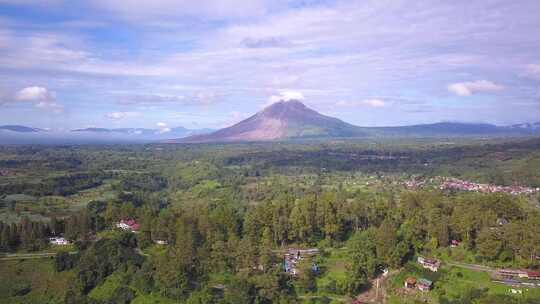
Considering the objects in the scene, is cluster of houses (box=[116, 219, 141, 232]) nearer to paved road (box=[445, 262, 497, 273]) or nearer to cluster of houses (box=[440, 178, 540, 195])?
paved road (box=[445, 262, 497, 273])

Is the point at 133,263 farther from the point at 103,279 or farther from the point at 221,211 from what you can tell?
the point at 221,211

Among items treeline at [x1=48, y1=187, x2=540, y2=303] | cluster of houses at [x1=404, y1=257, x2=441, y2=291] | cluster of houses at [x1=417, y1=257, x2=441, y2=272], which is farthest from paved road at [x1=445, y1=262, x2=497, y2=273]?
cluster of houses at [x1=404, y1=257, x2=441, y2=291]

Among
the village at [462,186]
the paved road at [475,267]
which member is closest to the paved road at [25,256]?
the paved road at [475,267]

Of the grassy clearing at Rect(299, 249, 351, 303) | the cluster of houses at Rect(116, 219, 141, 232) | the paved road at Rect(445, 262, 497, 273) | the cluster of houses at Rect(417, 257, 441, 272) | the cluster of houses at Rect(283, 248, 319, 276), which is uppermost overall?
the cluster of houses at Rect(116, 219, 141, 232)

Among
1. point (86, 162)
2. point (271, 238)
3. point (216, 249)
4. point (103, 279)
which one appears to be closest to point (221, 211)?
point (271, 238)

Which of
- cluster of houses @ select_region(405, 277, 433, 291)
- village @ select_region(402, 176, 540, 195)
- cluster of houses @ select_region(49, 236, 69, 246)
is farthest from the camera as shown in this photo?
village @ select_region(402, 176, 540, 195)

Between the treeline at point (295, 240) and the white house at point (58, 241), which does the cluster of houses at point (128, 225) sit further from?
the white house at point (58, 241)

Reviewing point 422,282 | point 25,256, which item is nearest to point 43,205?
point 25,256
